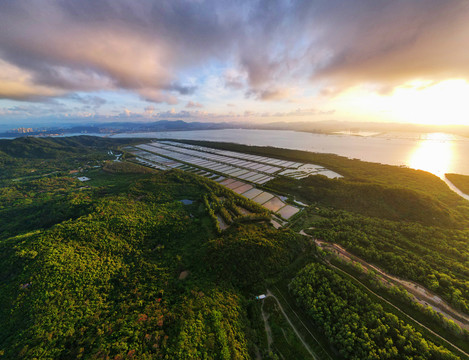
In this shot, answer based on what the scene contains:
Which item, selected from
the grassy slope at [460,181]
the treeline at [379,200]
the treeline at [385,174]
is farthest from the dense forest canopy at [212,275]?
the grassy slope at [460,181]

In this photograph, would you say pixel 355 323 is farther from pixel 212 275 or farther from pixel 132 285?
pixel 132 285

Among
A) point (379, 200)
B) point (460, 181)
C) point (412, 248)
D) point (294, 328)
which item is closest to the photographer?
point (294, 328)

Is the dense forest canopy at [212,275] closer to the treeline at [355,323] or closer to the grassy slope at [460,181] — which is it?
the treeline at [355,323]

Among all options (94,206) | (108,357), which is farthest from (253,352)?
(94,206)

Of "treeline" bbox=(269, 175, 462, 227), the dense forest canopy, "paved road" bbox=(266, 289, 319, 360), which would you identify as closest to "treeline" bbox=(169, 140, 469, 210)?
the dense forest canopy

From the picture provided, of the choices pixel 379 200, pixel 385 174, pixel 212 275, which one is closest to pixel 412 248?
pixel 379 200

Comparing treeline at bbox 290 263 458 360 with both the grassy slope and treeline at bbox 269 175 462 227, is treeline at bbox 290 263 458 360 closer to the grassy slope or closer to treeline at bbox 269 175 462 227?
treeline at bbox 269 175 462 227

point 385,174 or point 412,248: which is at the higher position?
point 385,174

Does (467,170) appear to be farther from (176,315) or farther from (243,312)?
(176,315)

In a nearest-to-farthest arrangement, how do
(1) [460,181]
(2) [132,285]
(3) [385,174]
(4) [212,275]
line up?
(2) [132,285] → (4) [212,275] → (1) [460,181] → (3) [385,174]
